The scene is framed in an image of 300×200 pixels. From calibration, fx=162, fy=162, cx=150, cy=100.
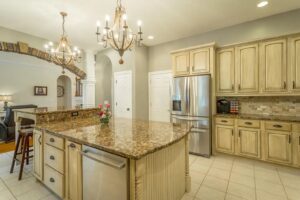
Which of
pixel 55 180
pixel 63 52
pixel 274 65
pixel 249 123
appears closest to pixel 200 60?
pixel 274 65

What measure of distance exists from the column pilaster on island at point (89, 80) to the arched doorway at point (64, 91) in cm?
353

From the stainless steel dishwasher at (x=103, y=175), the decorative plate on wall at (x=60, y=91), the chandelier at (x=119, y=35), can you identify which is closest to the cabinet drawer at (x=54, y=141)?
the stainless steel dishwasher at (x=103, y=175)

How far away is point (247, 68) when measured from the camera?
339 centimetres

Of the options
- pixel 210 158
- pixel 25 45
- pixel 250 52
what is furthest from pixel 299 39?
pixel 25 45

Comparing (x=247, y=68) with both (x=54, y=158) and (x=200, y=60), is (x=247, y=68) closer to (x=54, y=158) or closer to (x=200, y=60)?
(x=200, y=60)

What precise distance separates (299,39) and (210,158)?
278cm

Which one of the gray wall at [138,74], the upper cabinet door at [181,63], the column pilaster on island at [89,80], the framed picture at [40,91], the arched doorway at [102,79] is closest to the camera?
the upper cabinet door at [181,63]

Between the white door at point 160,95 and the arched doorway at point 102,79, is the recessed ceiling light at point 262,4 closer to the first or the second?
the white door at point 160,95

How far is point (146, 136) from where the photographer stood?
169 centimetres

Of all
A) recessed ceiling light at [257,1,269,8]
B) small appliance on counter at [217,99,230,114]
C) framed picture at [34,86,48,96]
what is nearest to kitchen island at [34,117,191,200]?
small appliance on counter at [217,99,230,114]

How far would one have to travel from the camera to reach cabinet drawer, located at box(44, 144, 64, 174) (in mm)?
1954

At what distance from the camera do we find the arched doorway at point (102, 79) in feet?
20.5

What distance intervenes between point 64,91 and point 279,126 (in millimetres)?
9465

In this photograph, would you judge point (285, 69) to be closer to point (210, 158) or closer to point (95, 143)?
point (210, 158)
